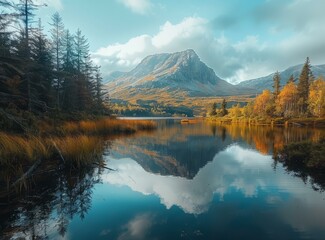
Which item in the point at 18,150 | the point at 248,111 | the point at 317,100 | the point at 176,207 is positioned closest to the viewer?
the point at 176,207

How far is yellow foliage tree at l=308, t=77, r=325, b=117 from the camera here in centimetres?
8146

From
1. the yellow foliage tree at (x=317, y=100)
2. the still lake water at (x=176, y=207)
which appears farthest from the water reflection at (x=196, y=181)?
the yellow foliage tree at (x=317, y=100)

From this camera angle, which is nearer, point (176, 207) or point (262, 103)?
point (176, 207)

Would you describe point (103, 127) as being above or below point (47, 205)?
above

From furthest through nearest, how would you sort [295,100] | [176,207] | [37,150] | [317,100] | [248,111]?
[248,111] < [295,100] < [317,100] < [37,150] < [176,207]

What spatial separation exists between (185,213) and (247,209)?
2.68 metres

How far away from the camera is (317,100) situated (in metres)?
83.0

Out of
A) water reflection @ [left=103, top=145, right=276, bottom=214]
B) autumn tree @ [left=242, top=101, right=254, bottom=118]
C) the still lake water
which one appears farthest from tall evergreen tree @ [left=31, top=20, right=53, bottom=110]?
autumn tree @ [left=242, top=101, right=254, bottom=118]

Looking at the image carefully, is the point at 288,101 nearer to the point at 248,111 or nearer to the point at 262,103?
the point at 262,103

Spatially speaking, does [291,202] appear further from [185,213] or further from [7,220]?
[7,220]

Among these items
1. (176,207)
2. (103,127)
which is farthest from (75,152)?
(103,127)

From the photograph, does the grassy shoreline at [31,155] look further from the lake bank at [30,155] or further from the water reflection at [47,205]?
the water reflection at [47,205]

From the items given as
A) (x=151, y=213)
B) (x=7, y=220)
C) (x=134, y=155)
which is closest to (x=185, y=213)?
(x=151, y=213)

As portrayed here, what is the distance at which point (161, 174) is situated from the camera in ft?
51.8
